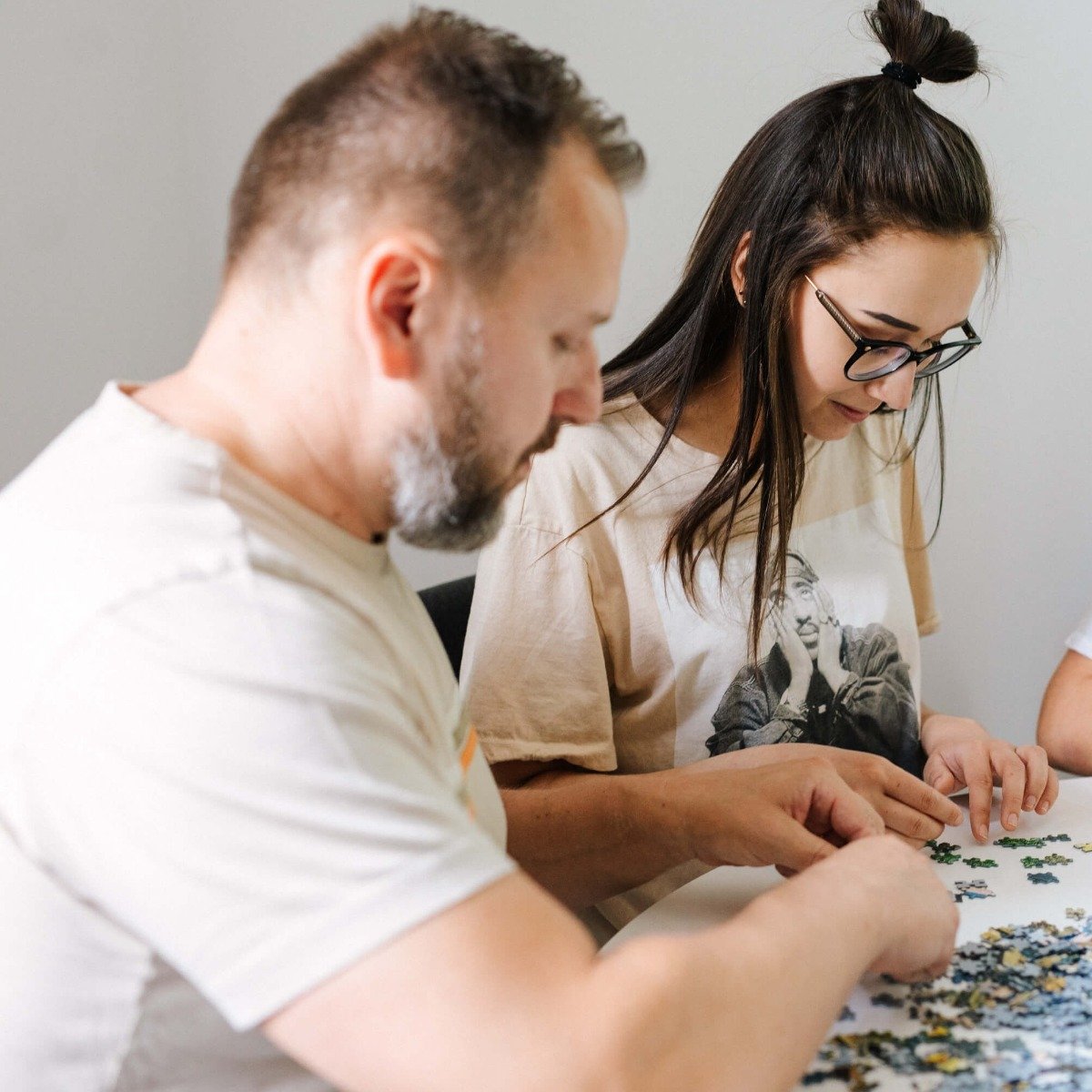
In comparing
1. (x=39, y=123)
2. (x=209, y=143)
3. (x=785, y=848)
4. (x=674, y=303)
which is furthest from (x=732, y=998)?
(x=209, y=143)

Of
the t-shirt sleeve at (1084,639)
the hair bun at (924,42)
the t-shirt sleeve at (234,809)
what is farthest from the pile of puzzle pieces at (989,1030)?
the hair bun at (924,42)

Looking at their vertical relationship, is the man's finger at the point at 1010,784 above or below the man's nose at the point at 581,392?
below

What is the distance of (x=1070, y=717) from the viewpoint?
212 centimetres

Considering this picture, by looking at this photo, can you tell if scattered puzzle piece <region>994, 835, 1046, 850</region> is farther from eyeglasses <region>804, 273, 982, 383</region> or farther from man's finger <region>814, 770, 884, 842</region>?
eyeglasses <region>804, 273, 982, 383</region>

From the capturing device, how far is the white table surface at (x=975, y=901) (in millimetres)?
1286

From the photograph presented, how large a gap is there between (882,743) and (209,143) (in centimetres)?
176

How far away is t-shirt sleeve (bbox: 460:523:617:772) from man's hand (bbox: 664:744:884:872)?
232 mm

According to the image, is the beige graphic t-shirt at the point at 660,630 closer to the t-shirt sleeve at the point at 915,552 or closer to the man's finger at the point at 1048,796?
the t-shirt sleeve at the point at 915,552

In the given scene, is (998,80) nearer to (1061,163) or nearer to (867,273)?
(1061,163)

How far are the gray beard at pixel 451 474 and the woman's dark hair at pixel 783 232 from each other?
2.11 ft

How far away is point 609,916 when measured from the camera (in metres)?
1.72

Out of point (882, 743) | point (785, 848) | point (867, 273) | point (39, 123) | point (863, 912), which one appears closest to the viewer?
point (863, 912)

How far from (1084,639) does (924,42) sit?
1.07 meters

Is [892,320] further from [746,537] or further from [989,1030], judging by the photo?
[989,1030]
